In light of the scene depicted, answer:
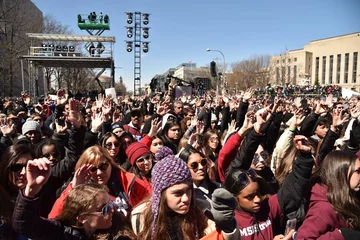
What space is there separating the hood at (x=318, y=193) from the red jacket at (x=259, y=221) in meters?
0.32

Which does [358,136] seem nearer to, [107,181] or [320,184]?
[320,184]

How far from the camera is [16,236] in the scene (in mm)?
2021

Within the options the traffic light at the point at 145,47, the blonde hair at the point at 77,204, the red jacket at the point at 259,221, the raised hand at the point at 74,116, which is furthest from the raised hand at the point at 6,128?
the traffic light at the point at 145,47

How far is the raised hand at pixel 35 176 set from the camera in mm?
1675

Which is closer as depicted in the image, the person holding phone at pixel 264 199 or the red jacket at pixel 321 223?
the red jacket at pixel 321 223

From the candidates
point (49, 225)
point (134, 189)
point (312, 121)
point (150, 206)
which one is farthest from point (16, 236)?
point (312, 121)

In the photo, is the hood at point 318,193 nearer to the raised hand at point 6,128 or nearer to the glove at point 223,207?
the glove at point 223,207

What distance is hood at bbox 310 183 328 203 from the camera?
93.2 inches

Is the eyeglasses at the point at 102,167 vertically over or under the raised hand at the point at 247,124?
under

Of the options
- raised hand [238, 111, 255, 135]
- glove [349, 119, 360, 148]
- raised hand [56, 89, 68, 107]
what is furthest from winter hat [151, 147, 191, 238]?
raised hand [56, 89, 68, 107]

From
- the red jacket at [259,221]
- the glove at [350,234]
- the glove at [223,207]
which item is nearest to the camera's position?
the glove at [223,207]

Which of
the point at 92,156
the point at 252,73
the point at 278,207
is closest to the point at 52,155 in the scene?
the point at 92,156

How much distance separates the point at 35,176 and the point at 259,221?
181 cm

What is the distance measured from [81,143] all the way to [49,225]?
1.62 meters
